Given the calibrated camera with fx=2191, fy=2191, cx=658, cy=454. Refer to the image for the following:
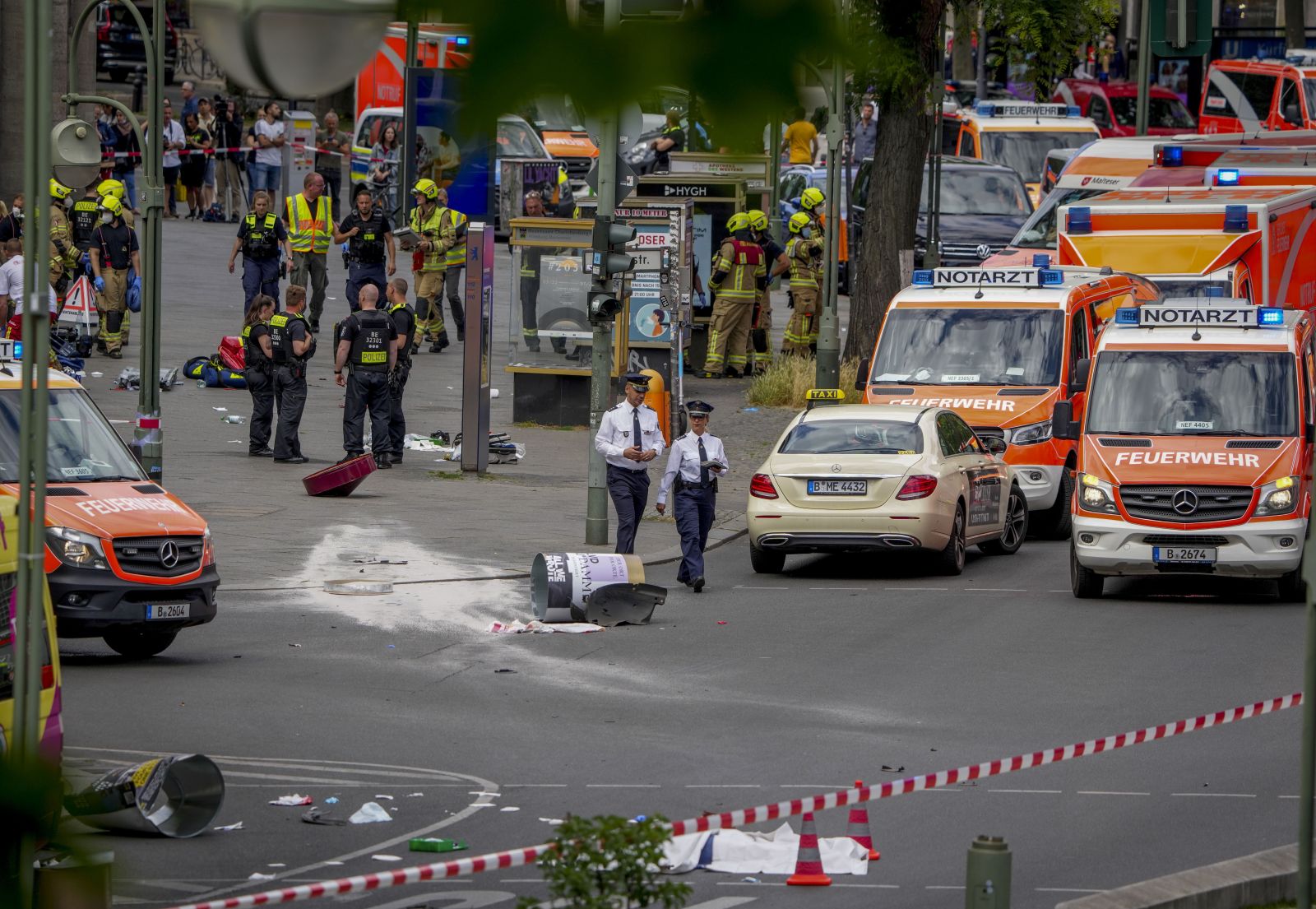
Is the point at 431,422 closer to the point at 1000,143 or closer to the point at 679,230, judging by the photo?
the point at 679,230

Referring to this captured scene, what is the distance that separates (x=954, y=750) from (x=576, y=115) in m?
9.63

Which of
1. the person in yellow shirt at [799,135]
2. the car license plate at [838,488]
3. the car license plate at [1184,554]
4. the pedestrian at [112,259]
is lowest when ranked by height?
the car license plate at [1184,554]

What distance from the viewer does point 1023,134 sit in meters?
41.4

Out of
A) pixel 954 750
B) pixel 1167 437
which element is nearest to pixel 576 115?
pixel 954 750

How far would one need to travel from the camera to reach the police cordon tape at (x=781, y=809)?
7.50 meters

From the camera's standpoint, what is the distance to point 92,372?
27516 millimetres

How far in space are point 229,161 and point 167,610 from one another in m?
29.8

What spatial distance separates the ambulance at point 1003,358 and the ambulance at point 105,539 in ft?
29.4

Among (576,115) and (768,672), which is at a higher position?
(576,115)

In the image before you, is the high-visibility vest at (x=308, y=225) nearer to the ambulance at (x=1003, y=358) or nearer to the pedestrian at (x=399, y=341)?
the pedestrian at (x=399, y=341)

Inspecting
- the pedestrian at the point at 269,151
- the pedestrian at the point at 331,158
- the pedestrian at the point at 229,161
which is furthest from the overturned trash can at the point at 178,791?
the pedestrian at the point at 229,161

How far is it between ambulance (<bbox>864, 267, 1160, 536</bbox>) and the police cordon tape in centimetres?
831

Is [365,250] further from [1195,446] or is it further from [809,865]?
[809,865]

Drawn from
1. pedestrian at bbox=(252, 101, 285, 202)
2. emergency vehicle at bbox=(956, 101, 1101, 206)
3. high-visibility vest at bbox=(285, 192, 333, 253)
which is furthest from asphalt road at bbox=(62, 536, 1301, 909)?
emergency vehicle at bbox=(956, 101, 1101, 206)
